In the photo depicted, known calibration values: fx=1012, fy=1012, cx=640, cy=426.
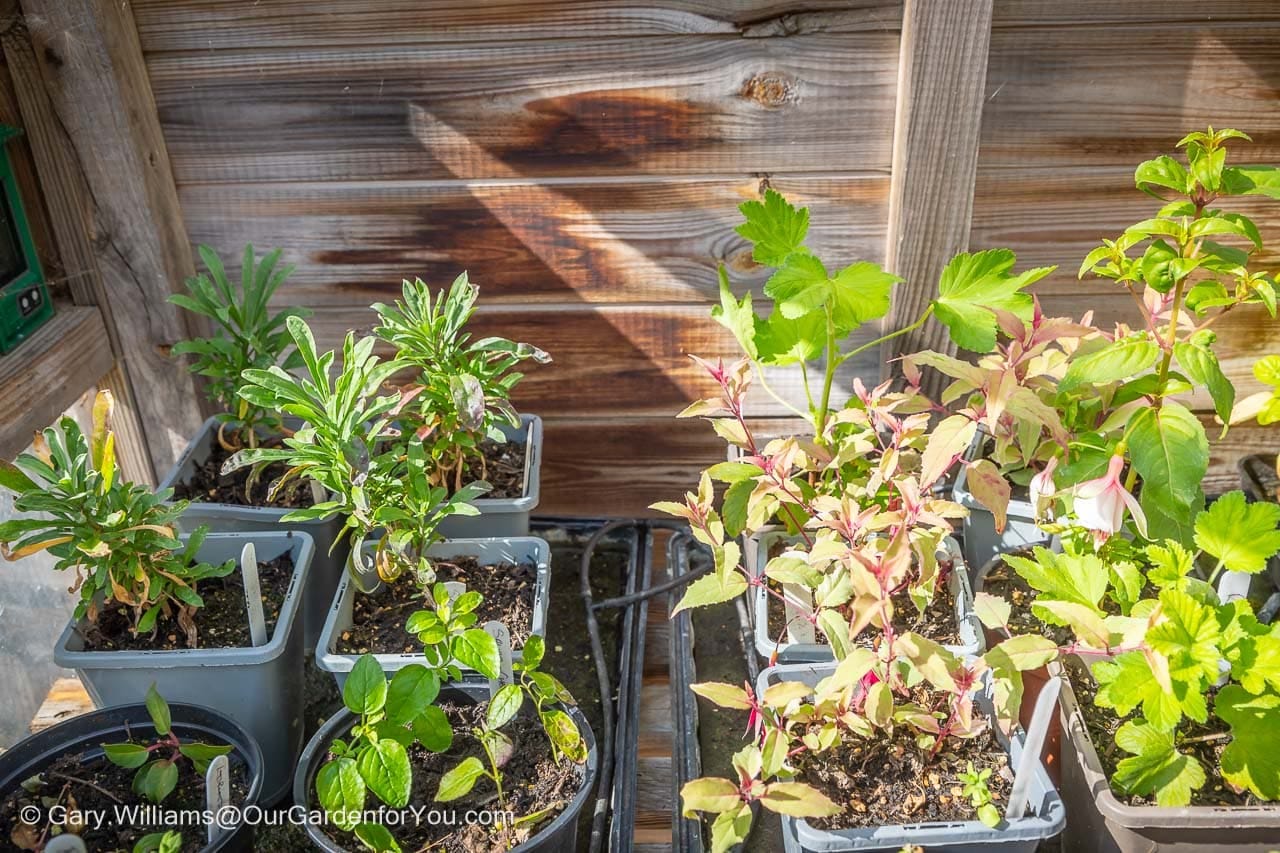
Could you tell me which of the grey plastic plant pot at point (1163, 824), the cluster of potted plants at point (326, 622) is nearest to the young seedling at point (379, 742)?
the cluster of potted plants at point (326, 622)

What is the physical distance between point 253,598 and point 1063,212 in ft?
5.08

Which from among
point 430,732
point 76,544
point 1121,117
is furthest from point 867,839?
point 1121,117

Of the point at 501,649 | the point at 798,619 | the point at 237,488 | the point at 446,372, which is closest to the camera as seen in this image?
the point at 501,649

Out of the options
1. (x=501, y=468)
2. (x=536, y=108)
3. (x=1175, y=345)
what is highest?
(x=536, y=108)

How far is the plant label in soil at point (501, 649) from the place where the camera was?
54.1 inches

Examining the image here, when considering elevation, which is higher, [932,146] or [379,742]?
[932,146]

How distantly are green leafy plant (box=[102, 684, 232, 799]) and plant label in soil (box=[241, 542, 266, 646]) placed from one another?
0.15 m

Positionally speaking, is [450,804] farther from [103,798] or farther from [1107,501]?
→ [1107,501]

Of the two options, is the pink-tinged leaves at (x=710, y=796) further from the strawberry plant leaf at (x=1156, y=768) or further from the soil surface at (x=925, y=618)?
the strawberry plant leaf at (x=1156, y=768)

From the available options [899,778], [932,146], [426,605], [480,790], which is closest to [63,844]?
[480,790]

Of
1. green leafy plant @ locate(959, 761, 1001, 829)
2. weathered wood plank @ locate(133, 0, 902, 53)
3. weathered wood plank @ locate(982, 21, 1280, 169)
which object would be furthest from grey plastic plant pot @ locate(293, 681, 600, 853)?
weathered wood plank @ locate(982, 21, 1280, 169)

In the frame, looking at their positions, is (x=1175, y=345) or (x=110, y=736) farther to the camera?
(x=110, y=736)

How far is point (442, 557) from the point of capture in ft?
5.65

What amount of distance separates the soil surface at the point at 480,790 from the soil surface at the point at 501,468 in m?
0.46
